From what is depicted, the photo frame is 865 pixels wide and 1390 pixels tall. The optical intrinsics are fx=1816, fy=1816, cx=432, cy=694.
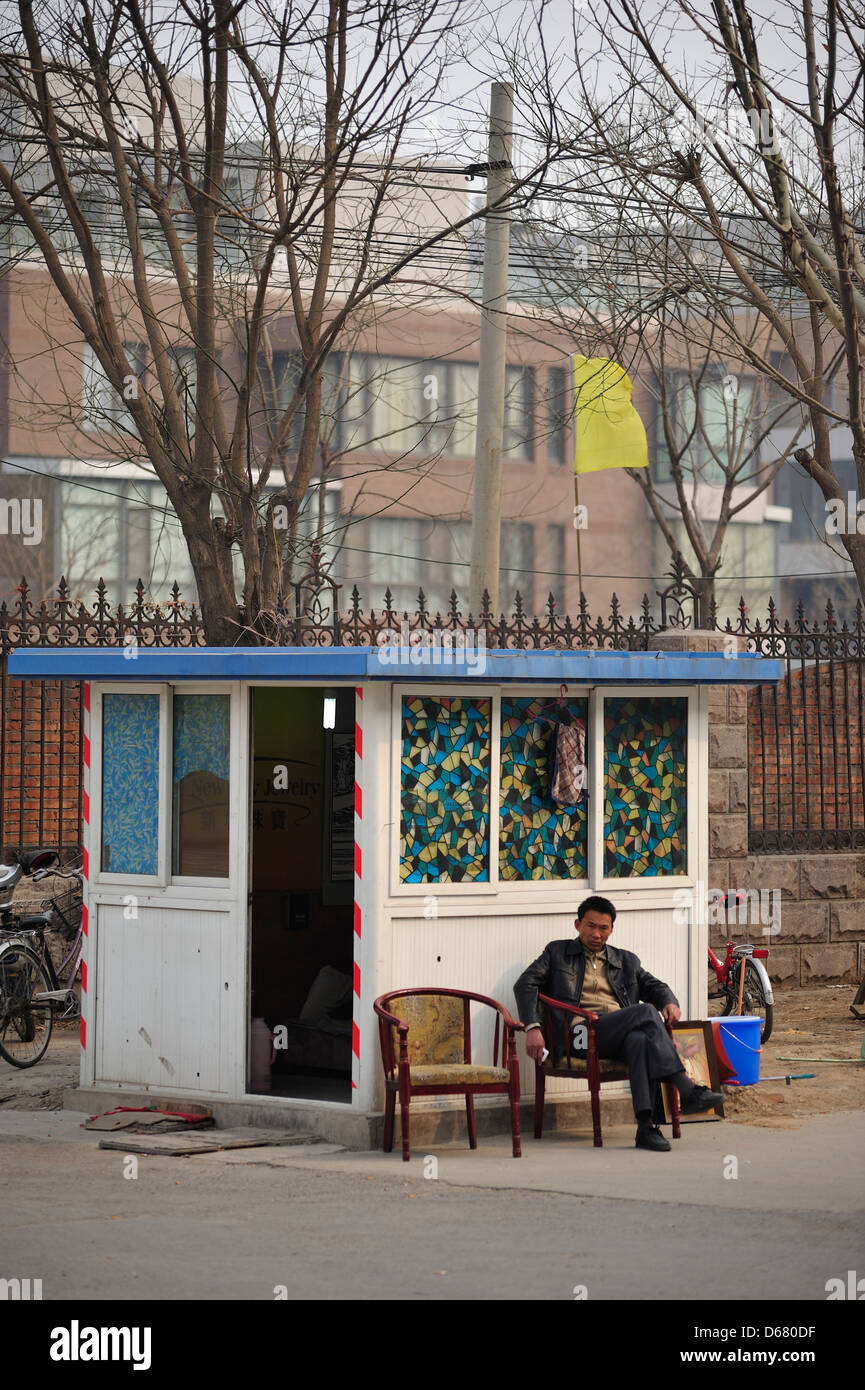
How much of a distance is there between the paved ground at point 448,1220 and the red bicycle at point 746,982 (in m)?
3.26

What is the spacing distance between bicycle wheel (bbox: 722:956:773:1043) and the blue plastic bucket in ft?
7.60

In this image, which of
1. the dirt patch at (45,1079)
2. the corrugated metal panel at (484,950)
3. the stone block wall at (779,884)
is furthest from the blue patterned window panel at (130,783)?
the stone block wall at (779,884)

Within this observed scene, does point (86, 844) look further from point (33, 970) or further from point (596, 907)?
point (596, 907)

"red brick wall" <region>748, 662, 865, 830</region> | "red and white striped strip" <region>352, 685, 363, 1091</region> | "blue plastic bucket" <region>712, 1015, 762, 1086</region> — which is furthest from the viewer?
"red brick wall" <region>748, 662, 865, 830</region>

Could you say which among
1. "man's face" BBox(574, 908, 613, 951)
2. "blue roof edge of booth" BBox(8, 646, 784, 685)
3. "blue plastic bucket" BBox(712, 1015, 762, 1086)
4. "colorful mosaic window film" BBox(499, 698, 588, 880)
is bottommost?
"blue plastic bucket" BBox(712, 1015, 762, 1086)

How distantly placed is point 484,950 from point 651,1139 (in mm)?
A: 1417

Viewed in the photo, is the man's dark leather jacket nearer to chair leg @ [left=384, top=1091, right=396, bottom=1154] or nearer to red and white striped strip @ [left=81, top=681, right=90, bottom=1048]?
chair leg @ [left=384, top=1091, right=396, bottom=1154]

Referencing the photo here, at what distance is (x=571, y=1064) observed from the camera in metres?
9.94

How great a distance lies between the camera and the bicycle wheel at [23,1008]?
→ 41.5 feet

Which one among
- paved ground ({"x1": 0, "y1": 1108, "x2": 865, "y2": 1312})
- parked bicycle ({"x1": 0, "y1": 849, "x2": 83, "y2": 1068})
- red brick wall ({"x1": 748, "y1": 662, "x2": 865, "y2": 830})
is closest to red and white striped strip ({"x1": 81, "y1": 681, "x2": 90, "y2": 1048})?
paved ground ({"x1": 0, "y1": 1108, "x2": 865, "y2": 1312})

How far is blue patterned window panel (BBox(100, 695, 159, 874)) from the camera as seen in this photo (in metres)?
10.9

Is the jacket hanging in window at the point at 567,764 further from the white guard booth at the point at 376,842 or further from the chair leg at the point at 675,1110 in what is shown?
the chair leg at the point at 675,1110

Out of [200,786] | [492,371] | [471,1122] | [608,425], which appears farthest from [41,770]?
[471,1122]
